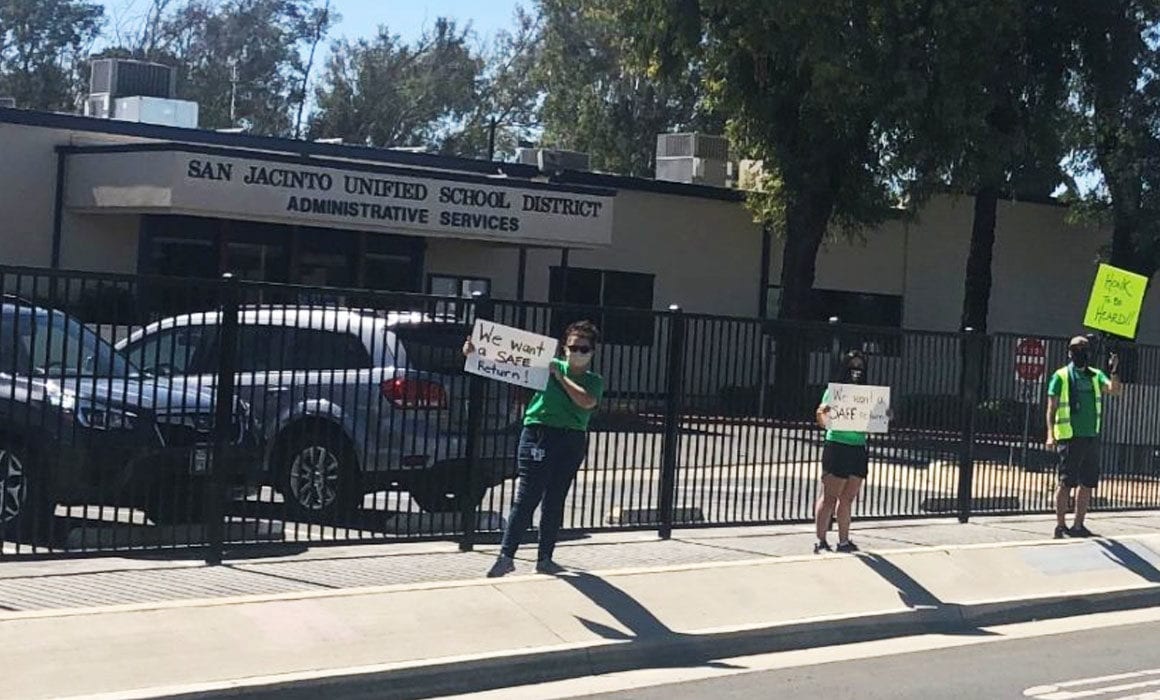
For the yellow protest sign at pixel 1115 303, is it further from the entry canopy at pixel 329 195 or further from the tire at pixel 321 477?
the entry canopy at pixel 329 195

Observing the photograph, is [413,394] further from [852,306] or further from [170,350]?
[852,306]

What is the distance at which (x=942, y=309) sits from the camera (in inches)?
1586

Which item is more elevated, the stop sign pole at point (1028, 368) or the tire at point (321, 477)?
the stop sign pole at point (1028, 368)

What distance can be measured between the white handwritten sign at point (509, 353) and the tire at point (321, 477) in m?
1.09

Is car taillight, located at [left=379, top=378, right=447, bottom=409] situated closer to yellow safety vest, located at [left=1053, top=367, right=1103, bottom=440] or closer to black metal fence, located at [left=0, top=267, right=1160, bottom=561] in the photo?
black metal fence, located at [left=0, top=267, right=1160, bottom=561]

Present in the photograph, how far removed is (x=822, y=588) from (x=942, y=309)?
95.0ft

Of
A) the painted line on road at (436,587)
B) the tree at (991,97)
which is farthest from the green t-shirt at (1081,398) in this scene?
the tree at (991,97)

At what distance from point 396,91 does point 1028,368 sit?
2369 inches

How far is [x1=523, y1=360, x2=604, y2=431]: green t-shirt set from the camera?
1138 centimetres

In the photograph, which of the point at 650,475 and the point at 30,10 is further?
the point at 30,10

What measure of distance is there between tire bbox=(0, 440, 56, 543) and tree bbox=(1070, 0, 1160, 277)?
88.5 ft

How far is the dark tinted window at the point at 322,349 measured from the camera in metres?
11.4

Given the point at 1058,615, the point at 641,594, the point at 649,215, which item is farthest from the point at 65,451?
the point at 649,215

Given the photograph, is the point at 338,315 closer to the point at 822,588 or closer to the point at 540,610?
the point at 540,610
